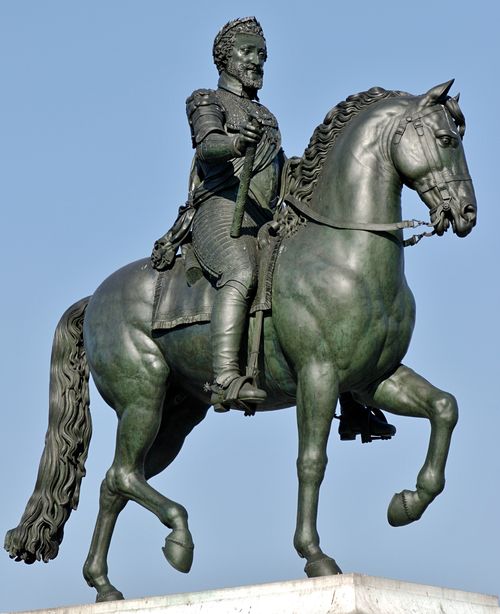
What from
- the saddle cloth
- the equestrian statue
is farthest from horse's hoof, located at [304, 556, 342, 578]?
the saddle cloth

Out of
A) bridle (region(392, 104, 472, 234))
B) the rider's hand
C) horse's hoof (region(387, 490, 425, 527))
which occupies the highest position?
the rider's hand

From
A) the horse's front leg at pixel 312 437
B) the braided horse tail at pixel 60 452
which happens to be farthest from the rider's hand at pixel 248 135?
the braided horse tail at pixel 60 452

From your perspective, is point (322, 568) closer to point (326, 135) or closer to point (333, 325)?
point (333, 325)

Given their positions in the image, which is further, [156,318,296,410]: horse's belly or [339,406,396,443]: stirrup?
[339,406,396,443]: stirrup

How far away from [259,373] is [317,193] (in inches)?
58.1

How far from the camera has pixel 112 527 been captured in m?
15.4

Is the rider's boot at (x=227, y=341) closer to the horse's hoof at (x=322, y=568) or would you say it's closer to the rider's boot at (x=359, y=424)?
the rider's boot at (x=359, y=424)

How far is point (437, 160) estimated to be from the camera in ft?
46.0

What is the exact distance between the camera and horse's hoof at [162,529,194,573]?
48.2ft

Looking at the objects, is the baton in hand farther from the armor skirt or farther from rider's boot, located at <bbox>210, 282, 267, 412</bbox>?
rider's boot, located at <bbox>210, 282, 267, 412</bbox>

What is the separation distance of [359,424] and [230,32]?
3.38 m

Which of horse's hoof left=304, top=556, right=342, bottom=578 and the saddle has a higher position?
the saddle

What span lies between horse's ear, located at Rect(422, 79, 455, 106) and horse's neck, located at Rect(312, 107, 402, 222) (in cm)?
32

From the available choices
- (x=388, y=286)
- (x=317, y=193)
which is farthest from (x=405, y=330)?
(x=317, y=193)
